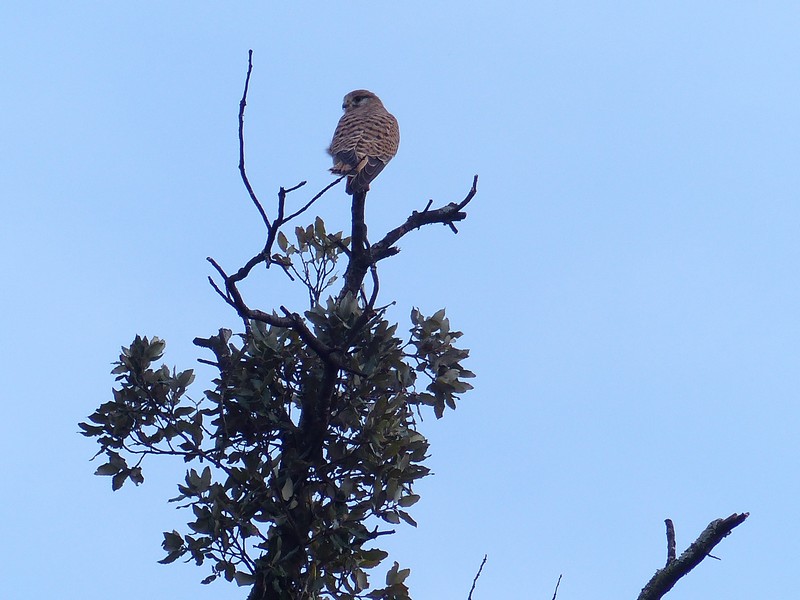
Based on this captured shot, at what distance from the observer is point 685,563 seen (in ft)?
9.94

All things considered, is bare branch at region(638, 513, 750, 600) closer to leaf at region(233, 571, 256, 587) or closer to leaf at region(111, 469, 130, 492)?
leaf at region(233, 571, 256, 587)

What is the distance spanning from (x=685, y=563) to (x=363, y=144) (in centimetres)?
432

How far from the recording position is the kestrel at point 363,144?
587cm

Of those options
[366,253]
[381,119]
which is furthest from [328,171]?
[366,253]

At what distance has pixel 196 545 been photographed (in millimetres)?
3572

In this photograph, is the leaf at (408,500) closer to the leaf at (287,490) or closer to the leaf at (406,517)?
the leaf at (406,517)

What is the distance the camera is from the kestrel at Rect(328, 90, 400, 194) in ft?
19.3

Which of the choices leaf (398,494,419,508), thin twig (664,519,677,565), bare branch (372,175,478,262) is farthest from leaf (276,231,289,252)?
thin twig (664,519,677,565)

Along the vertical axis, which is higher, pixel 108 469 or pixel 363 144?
pixel 363 144

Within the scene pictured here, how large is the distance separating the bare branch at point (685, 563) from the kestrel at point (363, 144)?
2595 mm

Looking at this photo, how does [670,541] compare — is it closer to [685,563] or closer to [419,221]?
[685,563]

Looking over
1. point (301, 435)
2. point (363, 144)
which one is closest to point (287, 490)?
point (301, 435)

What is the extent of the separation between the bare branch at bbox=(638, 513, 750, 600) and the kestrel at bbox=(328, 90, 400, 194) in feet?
8.51

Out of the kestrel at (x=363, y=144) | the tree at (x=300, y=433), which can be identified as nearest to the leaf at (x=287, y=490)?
the tree at (x=300, y=433)
